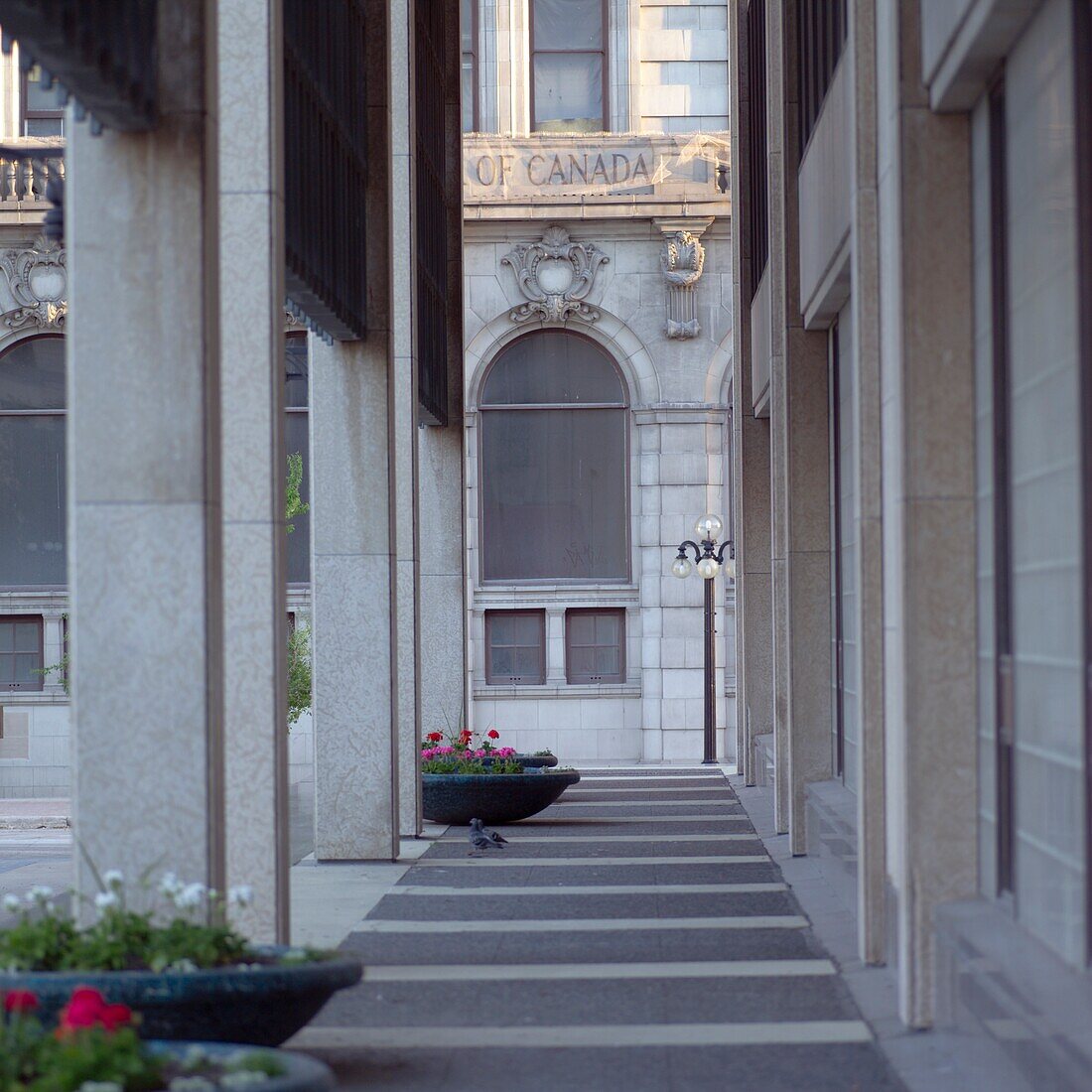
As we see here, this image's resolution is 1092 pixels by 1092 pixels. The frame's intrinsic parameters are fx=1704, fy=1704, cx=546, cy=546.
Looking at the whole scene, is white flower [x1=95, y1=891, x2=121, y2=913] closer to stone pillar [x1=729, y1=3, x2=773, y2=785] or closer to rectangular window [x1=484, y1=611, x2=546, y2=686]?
stone pillar [x1=729, y1=3, x2=773, y2=785]

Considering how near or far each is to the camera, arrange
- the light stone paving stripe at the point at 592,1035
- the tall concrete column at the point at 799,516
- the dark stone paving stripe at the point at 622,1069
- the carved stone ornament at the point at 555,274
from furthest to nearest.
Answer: the carved stone ornament at the point at 555,274 < the tall concrete column at the point at 799,516 < the light stone paving stripe at the point at 592,1035 < the dark stone paving stripe at the point at 622,1069

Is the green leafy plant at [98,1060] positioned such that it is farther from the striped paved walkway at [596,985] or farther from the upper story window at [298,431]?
the upper story window at [298,431]

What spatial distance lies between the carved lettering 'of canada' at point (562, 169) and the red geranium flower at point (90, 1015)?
84.5 feet

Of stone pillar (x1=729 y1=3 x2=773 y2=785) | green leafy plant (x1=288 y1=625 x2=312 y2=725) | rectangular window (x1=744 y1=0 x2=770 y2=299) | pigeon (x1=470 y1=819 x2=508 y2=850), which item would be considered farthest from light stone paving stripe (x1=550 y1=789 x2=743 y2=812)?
rectangular window (x1=744 y1=0 x2=770 y2=299)

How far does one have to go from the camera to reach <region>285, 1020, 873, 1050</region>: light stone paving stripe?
829 centimetres

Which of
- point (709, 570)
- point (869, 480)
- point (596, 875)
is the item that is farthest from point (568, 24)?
point (869, 480)

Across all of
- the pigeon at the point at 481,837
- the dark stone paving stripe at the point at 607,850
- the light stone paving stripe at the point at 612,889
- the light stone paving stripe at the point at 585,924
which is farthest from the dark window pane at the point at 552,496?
the light stone paving stripe at the point at 585,924

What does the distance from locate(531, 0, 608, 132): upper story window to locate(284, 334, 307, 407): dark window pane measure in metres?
5.84

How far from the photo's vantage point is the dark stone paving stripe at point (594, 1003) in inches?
350

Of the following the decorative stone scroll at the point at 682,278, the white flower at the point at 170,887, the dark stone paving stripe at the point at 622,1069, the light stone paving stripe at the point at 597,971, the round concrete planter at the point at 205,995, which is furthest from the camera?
the decorative stone scroll at the point at 682,278

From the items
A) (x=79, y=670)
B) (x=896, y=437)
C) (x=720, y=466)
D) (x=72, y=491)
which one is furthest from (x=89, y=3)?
(x=720, y=466)

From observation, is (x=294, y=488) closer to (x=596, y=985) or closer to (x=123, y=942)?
(x=596, y=985)

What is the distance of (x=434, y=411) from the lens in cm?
2161

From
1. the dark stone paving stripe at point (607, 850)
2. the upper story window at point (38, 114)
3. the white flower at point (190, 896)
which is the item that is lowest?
the dark stone paving stripe at point (607, 850)
